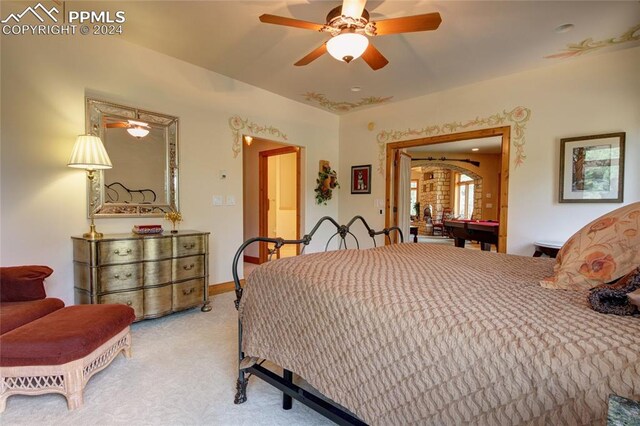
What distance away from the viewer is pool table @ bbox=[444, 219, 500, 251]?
481 centimetres

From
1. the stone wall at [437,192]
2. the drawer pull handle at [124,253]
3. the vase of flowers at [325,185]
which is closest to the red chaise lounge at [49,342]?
the drawer pull handle at [124,253]

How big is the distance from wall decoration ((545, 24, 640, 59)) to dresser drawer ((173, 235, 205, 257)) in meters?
4.18

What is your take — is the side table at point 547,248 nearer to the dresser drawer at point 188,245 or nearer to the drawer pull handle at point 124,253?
the dresser drawer at point 188,245

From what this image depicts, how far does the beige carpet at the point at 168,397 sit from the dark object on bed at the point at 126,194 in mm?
1407

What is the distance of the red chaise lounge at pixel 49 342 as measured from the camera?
1647 mm

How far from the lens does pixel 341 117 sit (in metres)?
5.54

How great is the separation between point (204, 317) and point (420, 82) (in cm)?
377

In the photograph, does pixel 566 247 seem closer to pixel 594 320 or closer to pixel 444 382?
pixel 594 320

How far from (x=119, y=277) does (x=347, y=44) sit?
8.75 ft

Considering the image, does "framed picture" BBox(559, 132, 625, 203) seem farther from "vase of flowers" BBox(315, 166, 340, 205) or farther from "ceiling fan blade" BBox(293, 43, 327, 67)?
"vase of flowers" BBox(315, 166, 340, 205)

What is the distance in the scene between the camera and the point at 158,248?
115 inches

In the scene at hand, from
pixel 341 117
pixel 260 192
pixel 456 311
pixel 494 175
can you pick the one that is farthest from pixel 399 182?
Answer: pixel 494 175

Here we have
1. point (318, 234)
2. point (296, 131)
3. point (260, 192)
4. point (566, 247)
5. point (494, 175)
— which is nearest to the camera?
point (566, 247)

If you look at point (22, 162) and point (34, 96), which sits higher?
point (34, 96)
